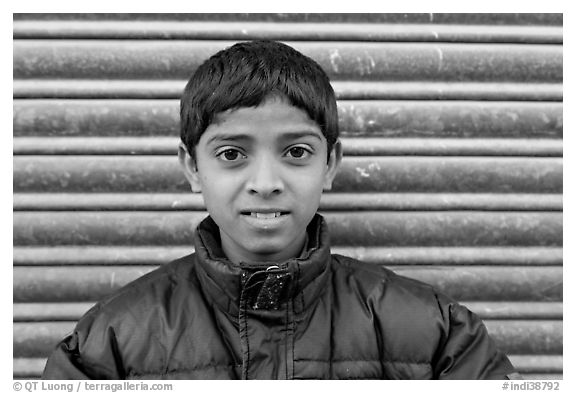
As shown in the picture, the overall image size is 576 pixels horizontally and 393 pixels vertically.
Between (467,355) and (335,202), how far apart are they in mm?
754

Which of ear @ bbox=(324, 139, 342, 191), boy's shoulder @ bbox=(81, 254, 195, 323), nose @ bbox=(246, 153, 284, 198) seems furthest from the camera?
ear @ bbox=(324, 139, 342, 191)

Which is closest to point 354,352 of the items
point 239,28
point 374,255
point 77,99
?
point 374,255

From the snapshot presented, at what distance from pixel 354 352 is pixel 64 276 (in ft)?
3.88

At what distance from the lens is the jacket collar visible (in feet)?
4.96

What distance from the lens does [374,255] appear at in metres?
2.09

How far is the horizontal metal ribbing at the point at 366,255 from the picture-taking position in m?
2.08

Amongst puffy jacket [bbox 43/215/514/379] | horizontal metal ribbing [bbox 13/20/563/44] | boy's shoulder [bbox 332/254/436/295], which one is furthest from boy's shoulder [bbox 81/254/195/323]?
horizontal metal ribbing [bbox 13/20/563/44]

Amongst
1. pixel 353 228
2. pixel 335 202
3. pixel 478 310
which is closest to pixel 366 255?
pixel 353 228

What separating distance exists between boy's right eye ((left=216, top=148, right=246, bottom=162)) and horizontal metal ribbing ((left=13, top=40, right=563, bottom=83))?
25.1 inches

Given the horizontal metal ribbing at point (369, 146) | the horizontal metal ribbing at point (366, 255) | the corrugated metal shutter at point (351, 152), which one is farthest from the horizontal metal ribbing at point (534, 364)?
the horizontal metal ribbing at point (369, 146)

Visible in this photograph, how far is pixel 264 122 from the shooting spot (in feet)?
4.99

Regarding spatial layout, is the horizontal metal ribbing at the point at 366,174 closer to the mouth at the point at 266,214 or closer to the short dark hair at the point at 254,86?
the short dark hair at the point at 254,86

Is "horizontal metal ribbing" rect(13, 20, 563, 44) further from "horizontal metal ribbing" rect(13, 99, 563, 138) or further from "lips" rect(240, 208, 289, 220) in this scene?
"lips" rect(240, 208, 289, 220)

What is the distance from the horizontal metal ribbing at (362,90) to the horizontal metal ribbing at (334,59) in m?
0.03
